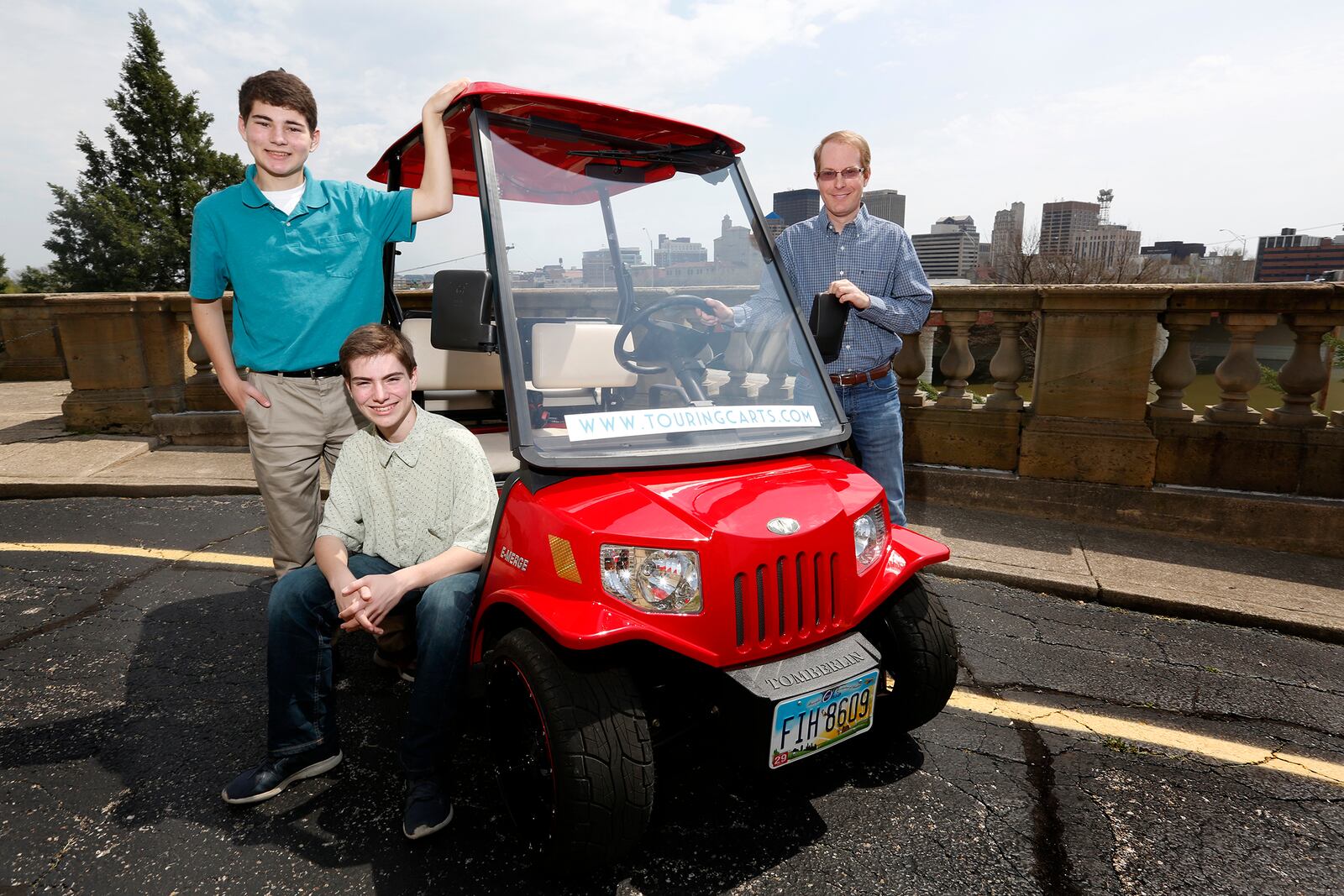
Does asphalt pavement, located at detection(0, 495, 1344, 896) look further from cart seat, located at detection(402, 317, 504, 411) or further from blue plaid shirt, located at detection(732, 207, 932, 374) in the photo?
blue plaid shirt, located at detection(732, 207, 932, 374)

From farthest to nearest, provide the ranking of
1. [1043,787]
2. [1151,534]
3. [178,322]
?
[178,322] → [1151,534] → [1043,787]

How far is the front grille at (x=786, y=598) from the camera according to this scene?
186 centimetres

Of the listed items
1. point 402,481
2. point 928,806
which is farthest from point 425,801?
point 928,806

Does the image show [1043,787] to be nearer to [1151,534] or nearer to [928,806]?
[928,806]

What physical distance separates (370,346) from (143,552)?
3.16 metres

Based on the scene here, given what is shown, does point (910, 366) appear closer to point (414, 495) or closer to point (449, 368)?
point (449, 368)

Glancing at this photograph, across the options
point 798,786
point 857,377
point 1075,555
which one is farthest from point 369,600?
point 1075,555

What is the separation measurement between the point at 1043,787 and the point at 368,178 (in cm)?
365

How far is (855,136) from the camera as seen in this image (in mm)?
3021

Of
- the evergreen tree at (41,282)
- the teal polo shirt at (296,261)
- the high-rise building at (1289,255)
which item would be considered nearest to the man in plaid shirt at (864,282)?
the teal polo shirt at (296,261)

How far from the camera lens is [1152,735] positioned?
265 centimetres

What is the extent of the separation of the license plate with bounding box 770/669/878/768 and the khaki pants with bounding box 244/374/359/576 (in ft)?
6.24

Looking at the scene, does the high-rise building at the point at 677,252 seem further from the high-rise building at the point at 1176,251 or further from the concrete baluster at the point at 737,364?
the high-rise building at the point at 1176,251

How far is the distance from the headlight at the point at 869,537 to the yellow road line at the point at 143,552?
11.2ft
